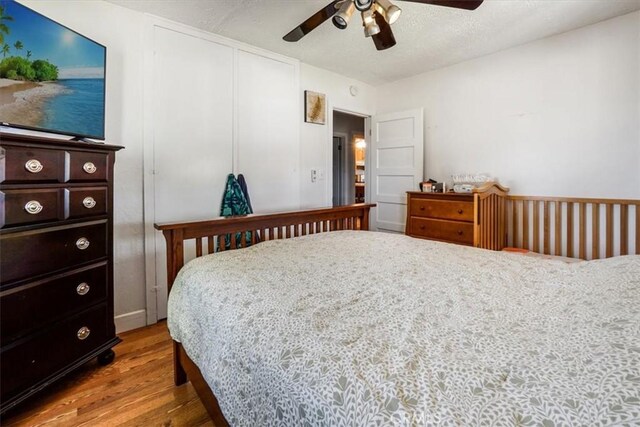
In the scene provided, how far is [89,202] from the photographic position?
1.66 meters

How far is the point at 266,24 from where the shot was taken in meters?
2.52

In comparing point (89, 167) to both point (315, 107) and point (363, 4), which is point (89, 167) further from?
point (315, 107)

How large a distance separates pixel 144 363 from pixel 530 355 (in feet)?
6.84

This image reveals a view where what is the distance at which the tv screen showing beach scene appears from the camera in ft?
5.30

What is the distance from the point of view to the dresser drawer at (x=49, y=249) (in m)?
1.33

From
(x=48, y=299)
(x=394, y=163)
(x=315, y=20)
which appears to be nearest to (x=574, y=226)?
(x=394, y=163)

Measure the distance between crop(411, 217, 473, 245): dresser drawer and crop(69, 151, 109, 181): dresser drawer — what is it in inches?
111

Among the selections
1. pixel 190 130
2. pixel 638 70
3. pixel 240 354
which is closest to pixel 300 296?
pixel 240 354

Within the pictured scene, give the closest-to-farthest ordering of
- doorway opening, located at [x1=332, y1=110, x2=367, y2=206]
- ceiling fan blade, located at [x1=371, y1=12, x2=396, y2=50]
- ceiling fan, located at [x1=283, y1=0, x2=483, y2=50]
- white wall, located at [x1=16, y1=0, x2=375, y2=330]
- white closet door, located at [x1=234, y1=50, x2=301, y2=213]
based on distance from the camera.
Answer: ceiling fan, located at [x1=283, y1=0, x2=483, y2=50] → ceiling fan blade, located at [x1=371, y1=12, x2=396, y2=50] → white wall, located at [x1=16, y1=0, x2=375, y2=330] → white closet door, located at [x1=234, y1=50, x2=301, y2=213] → doorway opening, located at [x1=332, y1=110, x2=367, y2=206]

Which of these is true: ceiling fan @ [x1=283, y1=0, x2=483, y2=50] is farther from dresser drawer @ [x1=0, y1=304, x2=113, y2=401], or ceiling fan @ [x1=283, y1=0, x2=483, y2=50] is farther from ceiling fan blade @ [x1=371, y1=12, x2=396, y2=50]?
dresser drawer @ [x1=0, y1=304, x2=113, y2=401]

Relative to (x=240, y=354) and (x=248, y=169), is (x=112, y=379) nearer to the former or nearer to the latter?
(x=240, y=354)

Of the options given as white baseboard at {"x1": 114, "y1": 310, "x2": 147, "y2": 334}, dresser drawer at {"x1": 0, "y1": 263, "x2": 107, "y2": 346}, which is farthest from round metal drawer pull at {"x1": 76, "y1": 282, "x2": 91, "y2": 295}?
white baseboard at {"x1": 114, "y1": 310, "x2": 147, "y2": 334}

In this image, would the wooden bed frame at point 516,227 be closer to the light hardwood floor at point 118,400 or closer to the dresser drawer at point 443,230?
the light hardwood floor at point 118,400

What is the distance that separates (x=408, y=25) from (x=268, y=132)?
5.22 ft
